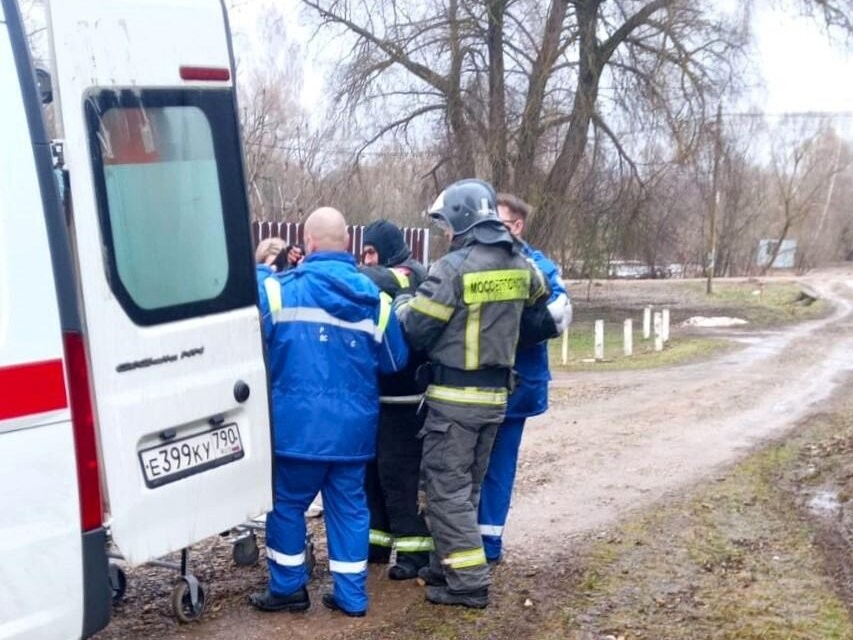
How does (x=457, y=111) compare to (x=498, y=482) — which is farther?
(x=457, y=111)

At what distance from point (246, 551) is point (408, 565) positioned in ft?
2.73

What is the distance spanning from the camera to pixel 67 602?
319cm

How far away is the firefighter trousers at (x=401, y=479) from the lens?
5.21 meters

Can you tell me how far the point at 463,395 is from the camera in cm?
483

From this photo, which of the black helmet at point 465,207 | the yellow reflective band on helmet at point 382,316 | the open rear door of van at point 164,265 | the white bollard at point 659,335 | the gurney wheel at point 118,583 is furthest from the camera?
the white bollard at point 659,335

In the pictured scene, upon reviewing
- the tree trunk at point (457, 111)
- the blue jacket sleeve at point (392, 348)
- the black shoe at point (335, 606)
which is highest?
the tree trunk at point (457, 111)

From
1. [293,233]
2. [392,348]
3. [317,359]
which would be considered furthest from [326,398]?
[293,233]

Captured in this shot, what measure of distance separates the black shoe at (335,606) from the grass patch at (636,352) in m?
12.3

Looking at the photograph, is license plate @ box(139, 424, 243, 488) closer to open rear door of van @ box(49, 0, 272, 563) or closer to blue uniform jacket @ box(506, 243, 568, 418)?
open rear door of van @ box(49, 0, 272, 563)

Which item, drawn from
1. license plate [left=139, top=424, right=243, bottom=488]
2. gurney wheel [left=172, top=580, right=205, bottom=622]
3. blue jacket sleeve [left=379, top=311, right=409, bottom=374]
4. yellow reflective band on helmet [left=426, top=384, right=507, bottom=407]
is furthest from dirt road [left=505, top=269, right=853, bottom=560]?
license plate [left=139, top=424, right=243, bottom=488]

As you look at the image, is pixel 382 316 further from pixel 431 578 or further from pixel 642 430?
pixel 642 430

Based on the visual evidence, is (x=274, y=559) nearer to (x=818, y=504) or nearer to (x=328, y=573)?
(x=328, y=573)

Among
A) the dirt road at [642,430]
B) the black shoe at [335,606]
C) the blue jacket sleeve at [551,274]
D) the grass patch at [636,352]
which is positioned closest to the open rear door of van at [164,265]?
the black shoe at [335,606]

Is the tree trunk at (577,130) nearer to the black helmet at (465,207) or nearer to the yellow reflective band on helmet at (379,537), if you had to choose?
the yellow reflective band on helmet at (379,537)
